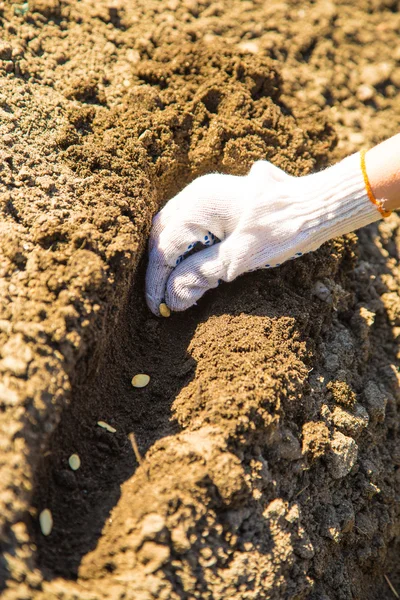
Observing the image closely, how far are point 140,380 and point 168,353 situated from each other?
177mm

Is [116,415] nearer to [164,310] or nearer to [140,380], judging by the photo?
[140,380]

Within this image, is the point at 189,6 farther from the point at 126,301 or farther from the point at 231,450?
the point at 231,450

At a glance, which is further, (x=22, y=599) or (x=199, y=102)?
(x=199, y=102)

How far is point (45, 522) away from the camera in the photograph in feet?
5.50

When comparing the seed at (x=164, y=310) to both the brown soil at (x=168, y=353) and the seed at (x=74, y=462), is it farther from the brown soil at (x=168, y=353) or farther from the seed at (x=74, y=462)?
the seed at (x=74, y=462)

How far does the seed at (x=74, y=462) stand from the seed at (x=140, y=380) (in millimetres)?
371

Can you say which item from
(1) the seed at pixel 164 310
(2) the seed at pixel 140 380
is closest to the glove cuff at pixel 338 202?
(1) the seed at pixel 164 310

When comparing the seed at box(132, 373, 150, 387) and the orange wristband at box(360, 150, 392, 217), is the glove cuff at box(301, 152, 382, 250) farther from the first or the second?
the seed at box(132, 373, 150, 387)

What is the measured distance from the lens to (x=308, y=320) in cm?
219

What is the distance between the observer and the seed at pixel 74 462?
183 centimetres

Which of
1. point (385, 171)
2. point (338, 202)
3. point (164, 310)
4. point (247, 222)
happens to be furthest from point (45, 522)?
point (385, 171)

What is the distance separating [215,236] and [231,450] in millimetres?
906

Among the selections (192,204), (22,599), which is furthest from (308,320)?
(22,599)

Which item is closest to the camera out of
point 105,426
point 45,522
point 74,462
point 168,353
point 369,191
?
point 45,522
